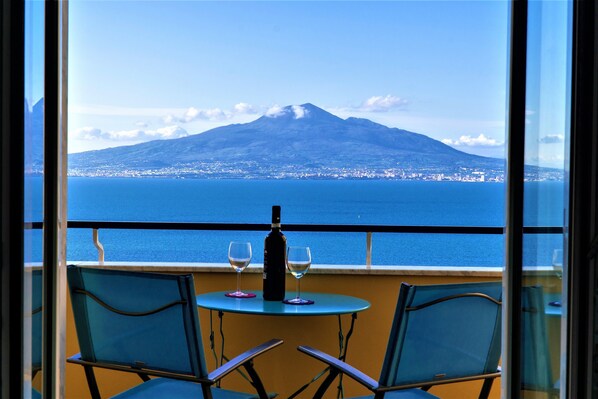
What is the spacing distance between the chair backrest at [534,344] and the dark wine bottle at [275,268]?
161 centimetres

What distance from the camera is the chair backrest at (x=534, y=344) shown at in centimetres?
149

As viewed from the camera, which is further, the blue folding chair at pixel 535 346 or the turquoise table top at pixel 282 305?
the turquoise table top at pixel 282 305

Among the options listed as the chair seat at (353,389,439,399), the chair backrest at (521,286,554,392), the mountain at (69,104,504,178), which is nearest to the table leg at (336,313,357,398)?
the chair seat at (353,389,439,399)

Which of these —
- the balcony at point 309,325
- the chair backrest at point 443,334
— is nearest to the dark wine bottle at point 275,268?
the balcony at point 309,325

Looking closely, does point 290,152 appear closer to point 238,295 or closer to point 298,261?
point 238,295

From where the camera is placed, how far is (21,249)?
1414 millimetres

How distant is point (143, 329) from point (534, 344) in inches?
52.6

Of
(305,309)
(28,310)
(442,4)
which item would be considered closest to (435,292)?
(305,309)

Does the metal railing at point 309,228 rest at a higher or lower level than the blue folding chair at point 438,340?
higher

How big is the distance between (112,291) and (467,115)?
4071 cm

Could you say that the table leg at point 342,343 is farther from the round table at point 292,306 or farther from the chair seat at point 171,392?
the chair seat at point 171,392

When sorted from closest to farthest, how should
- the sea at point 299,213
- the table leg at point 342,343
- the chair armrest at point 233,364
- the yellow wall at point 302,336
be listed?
the chair armrest at point 233,364 → the table leg at point 342,343 → the yellow wall at point 302,336 → the sea at point 299,213

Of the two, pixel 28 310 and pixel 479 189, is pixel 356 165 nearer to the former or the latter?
pixel 479 189

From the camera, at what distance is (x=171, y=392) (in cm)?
255
